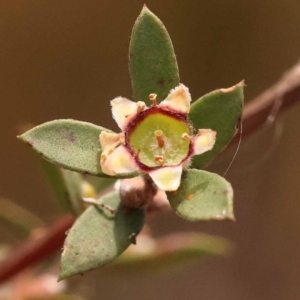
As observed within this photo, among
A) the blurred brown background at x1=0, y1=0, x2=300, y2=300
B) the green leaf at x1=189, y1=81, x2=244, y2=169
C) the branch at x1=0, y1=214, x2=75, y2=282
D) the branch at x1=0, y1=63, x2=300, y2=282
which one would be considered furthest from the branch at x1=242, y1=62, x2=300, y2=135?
the blurred brown background at x1=0, y1=0, x2=300, y2=300

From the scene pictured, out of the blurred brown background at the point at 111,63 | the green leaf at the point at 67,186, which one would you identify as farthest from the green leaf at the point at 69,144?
the blurred brown background at the point at 111,63

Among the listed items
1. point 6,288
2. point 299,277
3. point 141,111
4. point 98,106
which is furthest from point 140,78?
point 299,277

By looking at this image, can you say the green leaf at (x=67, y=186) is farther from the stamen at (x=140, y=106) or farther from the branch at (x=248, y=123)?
the stamen at (x=140, y=106)

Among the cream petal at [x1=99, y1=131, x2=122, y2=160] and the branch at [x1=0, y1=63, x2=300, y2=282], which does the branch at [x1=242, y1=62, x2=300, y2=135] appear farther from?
the cream petal at [x1=99, y1=131, x2=122, y2=160]

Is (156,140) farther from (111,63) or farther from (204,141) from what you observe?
(111,63)

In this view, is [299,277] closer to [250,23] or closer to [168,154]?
[250,23]
